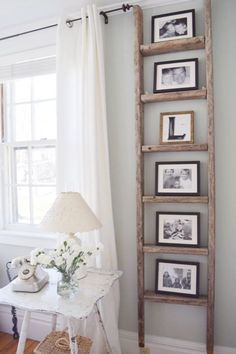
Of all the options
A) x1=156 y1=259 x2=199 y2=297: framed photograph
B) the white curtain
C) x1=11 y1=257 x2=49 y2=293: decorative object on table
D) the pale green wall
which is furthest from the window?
x1=156 y1=259 x2=199 y2=297: framed photograph

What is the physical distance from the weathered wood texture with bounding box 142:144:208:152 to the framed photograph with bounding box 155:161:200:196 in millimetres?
113

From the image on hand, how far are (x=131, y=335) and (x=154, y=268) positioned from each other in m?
0.53

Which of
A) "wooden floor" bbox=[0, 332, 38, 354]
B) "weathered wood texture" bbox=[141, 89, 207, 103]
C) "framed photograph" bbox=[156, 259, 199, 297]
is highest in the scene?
"weathered wood texture" bbox=[141, 89, 207, 103]

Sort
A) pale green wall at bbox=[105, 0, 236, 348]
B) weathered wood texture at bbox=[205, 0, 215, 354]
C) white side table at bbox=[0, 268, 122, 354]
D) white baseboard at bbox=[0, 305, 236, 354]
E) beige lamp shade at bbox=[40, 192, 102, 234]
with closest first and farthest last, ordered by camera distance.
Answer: white side table at bbox=[0, 268, 122, 354] → beige lamp shade at bbox=[40, 192, 102, 234] → weathered wood texture at bbox=[205, 0, 215, 354] → pale green wall at bbox=[105, 0, 236, 348] → white baseboard at bbox=[0, 305, 236, 354]

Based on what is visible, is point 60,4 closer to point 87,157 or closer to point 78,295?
point 87,157

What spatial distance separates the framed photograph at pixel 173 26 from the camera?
74.4 inches

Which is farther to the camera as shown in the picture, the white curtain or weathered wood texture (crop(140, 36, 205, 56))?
the white curtain

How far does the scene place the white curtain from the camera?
199 centimetres

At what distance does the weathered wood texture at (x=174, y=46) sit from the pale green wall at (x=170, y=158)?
0.20 feet

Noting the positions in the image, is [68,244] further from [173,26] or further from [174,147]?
[173,26]

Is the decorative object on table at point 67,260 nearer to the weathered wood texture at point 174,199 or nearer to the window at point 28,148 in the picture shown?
the weathered wood texture at point 174,199

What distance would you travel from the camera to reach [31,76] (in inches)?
93.4

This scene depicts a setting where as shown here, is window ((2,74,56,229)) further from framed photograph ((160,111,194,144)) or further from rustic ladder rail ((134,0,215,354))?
framed photograph ((160,111,194,144))

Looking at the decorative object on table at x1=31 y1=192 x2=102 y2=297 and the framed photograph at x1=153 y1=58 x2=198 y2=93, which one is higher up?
the framed photograph at x1=153 y1=58 x2=198 y2=93
